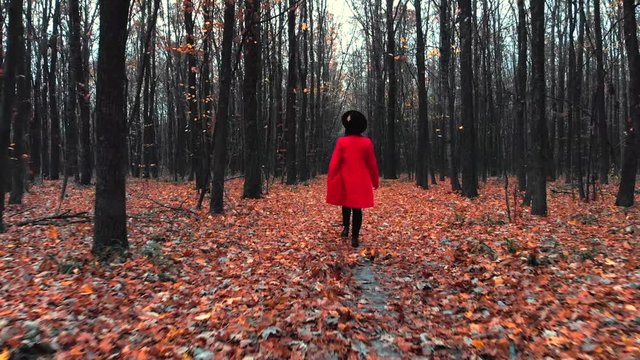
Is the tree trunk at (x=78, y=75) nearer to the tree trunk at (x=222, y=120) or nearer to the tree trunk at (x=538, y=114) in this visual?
the tree trunk at (x=222, y=120)

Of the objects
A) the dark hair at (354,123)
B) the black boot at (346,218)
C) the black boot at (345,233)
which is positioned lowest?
the black boot at (345,233)

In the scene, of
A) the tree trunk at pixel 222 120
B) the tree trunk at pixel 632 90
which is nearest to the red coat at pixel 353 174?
the tree trunk at pixel 222 120

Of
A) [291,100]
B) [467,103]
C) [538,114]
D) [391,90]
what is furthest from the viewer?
[391,90]

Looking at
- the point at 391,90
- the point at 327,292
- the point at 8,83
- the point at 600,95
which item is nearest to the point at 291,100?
the point at 391,90

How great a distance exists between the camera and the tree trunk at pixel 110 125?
19.2 feet

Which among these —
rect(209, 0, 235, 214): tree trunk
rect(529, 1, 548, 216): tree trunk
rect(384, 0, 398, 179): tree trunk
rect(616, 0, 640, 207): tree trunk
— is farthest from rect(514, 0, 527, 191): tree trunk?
rect(209, 0, 235, 214): tree trunk

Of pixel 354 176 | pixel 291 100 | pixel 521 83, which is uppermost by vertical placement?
pixel 291 100

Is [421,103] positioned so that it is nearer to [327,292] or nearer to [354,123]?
[354,123]

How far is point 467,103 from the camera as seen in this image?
573 inches

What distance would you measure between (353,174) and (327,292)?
2.82 m

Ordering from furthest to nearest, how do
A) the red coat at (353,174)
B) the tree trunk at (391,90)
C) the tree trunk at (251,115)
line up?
the tree trunk at (391,90)
the tree trunk at (251,115)
the red coat at (353,174)

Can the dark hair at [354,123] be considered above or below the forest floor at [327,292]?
above

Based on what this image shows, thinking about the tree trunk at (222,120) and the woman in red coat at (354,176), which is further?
the tree trunk at (222,120)

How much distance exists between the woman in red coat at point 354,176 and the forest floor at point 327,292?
2.47ft
